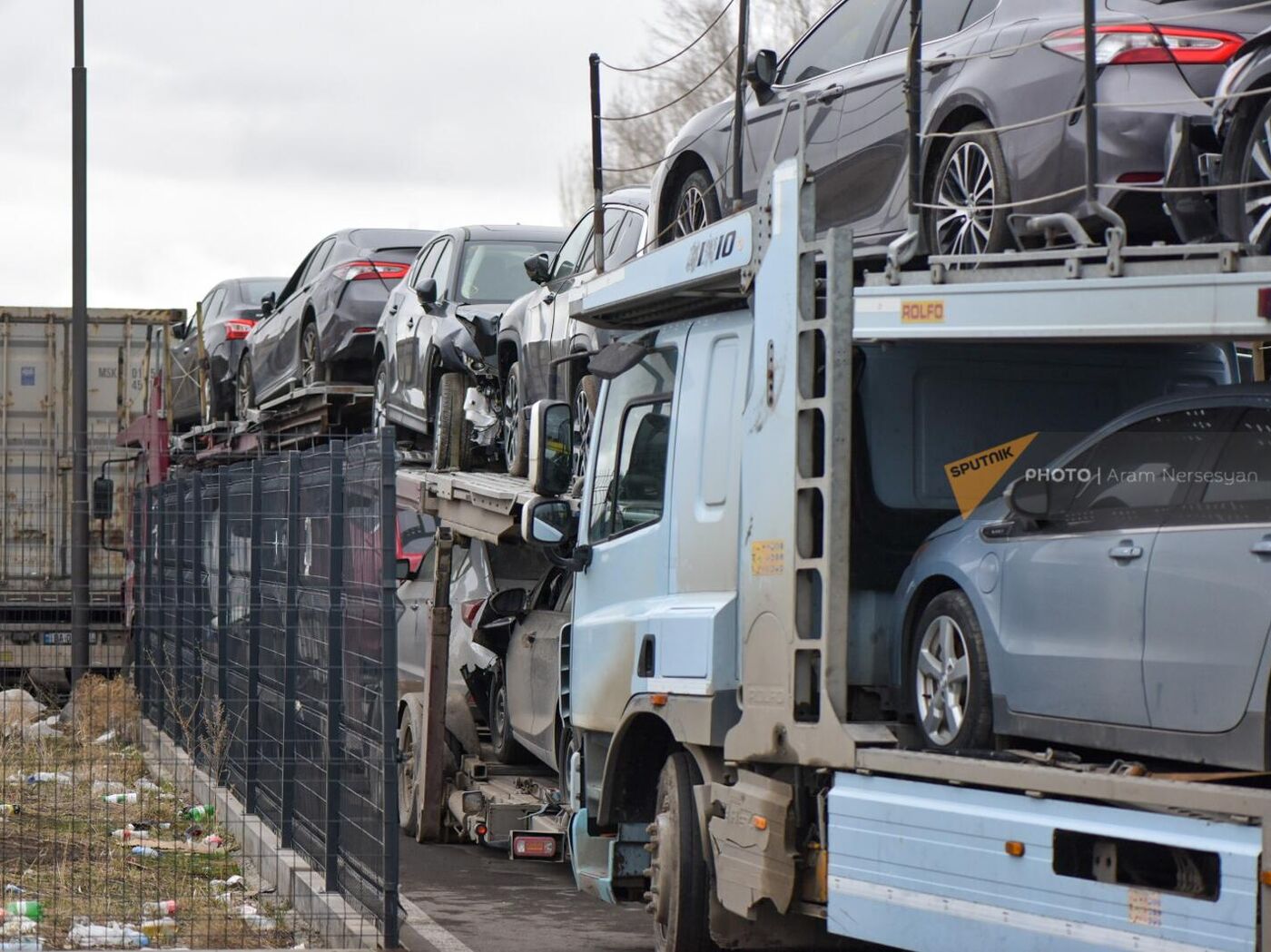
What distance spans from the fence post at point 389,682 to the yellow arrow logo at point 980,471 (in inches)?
83.2

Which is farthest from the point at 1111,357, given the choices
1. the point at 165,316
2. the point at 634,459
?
the point at 165,316

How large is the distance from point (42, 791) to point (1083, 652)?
25.4ft

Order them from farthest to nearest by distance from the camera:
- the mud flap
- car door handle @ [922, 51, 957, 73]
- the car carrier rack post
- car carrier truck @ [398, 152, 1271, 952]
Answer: car door handle @ [922, 51, 957, 73], the mud flap, car carrier truck @ [398, 152, 1271, 952], the car carrier rack post

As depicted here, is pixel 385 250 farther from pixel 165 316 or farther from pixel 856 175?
pixel 856 175

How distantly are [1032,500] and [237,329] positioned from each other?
16684mm

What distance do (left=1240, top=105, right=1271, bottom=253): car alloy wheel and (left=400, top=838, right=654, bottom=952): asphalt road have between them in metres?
4.13

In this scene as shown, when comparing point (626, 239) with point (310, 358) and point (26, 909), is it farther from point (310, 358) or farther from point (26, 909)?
point (310, 358)

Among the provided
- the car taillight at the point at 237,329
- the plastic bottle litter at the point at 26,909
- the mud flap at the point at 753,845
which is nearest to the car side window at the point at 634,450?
the mud flap at the point at 753,845

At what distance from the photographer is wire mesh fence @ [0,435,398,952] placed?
7.51 meters

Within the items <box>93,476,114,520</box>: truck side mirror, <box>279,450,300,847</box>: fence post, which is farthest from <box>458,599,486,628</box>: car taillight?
<box>93,476,114,520</box>: truck side mirror

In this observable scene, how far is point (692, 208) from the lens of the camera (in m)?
9.34

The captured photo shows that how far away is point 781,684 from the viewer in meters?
6.46

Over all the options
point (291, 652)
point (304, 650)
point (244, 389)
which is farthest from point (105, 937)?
point (244, 389)

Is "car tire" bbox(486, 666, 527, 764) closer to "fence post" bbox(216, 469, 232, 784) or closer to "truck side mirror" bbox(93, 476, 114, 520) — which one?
"fence post" bbox(216, 469, 232, 784)
